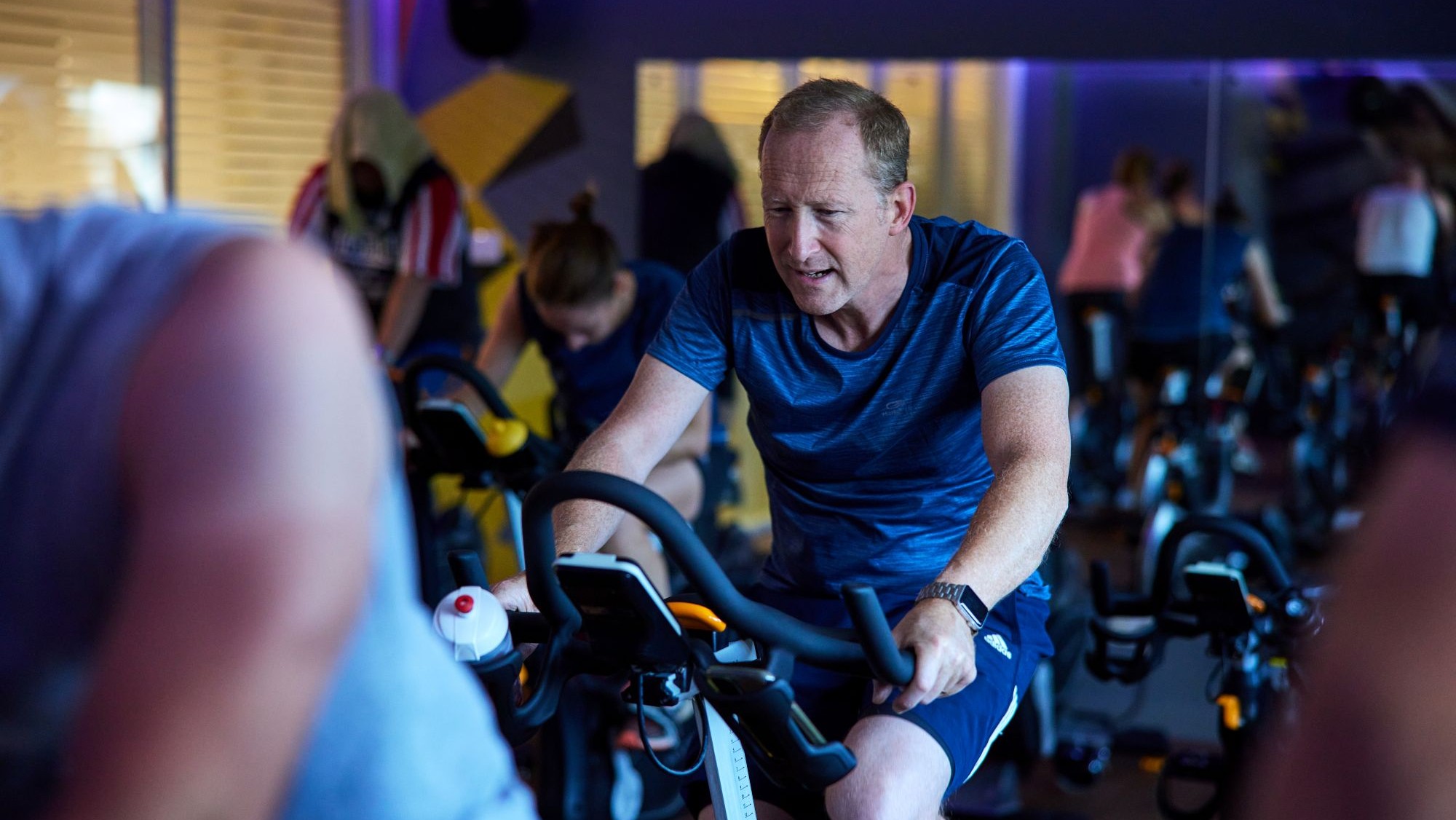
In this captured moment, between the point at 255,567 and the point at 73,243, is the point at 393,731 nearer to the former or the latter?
the point at 255,567

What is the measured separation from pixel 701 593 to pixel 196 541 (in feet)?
1.96

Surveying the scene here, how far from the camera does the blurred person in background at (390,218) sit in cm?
466

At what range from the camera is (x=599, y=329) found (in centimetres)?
344

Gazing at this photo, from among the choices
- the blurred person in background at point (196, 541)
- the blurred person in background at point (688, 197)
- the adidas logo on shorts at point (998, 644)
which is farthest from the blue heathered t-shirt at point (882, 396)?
the blurred person in background at point (688, 197)

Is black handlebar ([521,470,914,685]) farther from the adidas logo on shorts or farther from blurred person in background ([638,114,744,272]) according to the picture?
blurred person in background ([638,114,744,272])

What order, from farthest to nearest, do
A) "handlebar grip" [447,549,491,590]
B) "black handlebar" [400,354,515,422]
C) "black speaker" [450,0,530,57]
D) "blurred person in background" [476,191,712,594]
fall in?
"black speaker" [450,0,530,57]
"blurred person in background" [476,191,712,594]
"black handlebar" [400,354,515,422]
"handlebar grip" [447,549,491,590]

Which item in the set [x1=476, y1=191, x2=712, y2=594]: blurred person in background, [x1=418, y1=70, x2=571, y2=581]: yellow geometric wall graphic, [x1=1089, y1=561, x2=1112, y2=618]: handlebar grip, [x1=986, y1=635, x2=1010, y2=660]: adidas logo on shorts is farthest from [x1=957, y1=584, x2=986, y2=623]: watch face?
[x1=418, y1=70, x2=571, y2=581]: yellow geometric wall graphic

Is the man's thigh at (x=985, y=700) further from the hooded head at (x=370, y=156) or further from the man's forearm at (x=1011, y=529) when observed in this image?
the hooded head at (x=370, y=156)

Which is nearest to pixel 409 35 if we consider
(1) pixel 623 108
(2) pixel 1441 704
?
(1) pixel 623 108

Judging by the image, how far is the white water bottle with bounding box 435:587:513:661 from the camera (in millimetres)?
1399

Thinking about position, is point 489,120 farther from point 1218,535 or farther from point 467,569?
point 467,569

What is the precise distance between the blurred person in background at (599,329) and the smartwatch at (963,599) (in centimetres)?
179

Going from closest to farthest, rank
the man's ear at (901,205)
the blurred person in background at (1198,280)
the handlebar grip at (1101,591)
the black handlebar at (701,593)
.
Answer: the black handlebar at (701,593)
the man's ear at (901,205)
the handlebar grip at (1101,591)
the blurred person in background at (1198,280)

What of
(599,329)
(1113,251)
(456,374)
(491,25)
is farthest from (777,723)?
(491,25)
